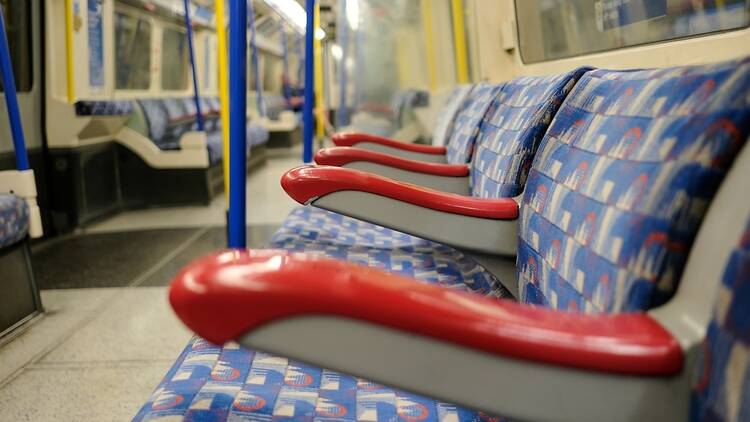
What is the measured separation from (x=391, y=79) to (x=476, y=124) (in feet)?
16.2

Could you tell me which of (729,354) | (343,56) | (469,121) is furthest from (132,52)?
(729,354)

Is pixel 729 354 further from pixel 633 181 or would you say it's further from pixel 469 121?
pixel 469 121

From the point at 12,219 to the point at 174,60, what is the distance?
19.8 feet

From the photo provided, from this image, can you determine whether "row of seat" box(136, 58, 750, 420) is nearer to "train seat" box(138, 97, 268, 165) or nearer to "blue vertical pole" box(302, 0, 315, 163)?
"blue vertical pole" box(302, 0, 315, 163)

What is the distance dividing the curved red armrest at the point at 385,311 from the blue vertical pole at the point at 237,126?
113 cm

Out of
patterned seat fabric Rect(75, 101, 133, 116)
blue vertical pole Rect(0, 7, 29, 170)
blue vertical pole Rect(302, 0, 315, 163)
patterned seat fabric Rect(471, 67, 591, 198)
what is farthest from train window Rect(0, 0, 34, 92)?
patterned seat fabric Rect(471, 67, 591, 198)

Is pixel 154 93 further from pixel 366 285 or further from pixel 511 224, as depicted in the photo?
pixel 366 285

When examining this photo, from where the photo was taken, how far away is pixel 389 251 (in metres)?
1.93

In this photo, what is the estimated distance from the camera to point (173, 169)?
5.48m

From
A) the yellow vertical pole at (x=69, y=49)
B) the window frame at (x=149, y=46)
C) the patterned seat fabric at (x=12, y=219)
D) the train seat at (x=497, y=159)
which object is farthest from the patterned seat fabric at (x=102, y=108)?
the train seat at (x=497, y=159)

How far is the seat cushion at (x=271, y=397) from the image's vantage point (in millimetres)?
937

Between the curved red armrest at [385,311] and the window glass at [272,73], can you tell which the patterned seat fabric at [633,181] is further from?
the window glass at [272,73]

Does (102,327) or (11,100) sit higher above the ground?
(11,100)

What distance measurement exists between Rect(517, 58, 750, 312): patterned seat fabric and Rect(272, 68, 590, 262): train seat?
1.01ft
